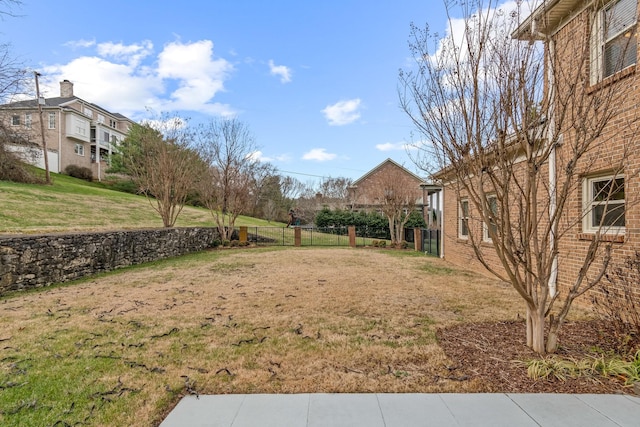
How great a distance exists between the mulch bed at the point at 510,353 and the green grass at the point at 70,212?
11012 millimetres

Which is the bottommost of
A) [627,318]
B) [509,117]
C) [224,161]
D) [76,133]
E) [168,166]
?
[627,318]

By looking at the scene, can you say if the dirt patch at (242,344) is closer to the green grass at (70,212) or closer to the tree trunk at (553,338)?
the tree trunk at (553,338)

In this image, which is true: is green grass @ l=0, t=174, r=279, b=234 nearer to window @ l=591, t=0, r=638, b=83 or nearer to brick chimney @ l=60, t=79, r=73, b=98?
window @ l=591, t=0, r=638, b=83

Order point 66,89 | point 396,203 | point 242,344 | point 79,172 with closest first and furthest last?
1. point 242,344
2. point 396,203
3. point 79,172
4. point 66,89

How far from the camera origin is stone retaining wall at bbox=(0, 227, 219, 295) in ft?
21.8

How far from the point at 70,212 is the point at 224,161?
737 cm

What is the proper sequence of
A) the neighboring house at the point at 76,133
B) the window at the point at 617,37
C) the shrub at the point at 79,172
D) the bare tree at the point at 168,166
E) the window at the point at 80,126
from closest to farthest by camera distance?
the window at the point at 617,37 → the bare tree at the point at 168,166 → the neighboring house at the point at 76,133 → the shrub at the point at 79,172 → the window at the point at 80,126

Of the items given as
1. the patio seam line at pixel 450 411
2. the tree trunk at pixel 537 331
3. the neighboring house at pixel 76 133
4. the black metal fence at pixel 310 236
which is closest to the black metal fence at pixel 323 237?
the black metal fence at pixel 310 236

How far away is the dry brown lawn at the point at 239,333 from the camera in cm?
290

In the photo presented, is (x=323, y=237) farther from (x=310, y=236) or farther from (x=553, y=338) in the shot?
(x=553, y=338)

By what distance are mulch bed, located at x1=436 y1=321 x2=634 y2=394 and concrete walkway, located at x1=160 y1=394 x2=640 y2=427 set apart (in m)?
0.16

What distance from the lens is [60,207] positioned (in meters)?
16.2

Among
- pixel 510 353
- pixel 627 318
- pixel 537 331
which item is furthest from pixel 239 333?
pixel 627 318

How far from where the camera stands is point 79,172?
31.6 meters
